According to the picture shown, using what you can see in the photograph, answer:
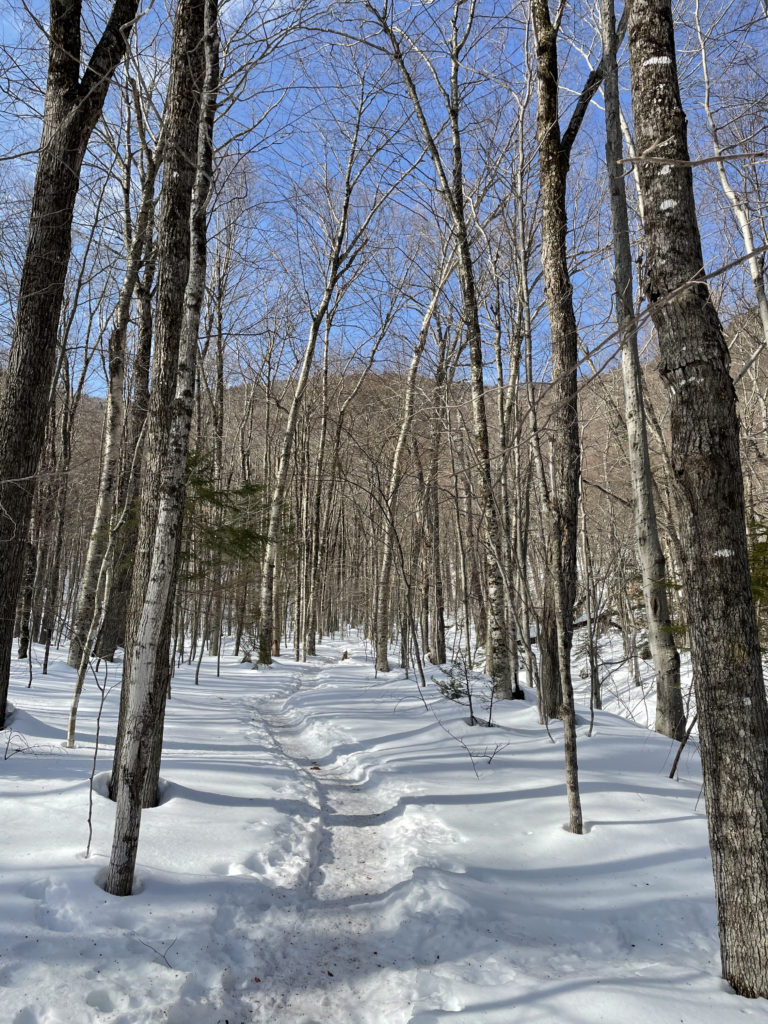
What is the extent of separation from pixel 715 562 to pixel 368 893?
116 inches

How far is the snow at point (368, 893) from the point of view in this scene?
2699 mm

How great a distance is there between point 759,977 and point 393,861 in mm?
2376

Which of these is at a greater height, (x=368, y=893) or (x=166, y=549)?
(x=166, y=549)

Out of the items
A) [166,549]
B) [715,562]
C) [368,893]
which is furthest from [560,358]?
[368,893]

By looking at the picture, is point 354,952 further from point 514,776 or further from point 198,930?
point 514,776

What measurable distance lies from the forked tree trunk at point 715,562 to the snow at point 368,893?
428 millimetres

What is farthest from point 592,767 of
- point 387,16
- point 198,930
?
point 387,16

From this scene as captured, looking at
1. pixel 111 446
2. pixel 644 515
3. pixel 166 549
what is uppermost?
pixel 111 446

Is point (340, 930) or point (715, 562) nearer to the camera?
point (715, 562)

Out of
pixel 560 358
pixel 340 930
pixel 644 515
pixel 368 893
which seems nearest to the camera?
pixel 340 930

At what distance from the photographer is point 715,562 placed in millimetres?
2709

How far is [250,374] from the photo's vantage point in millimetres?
21922

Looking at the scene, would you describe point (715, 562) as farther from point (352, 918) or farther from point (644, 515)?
point (644, 515)

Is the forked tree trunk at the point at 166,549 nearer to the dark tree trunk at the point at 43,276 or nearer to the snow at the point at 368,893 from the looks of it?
the snow at the point at 368,893
